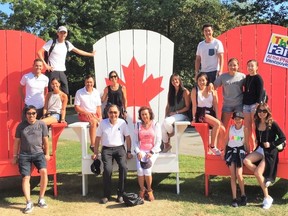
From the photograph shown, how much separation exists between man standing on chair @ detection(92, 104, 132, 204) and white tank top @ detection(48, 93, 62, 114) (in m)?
0.70

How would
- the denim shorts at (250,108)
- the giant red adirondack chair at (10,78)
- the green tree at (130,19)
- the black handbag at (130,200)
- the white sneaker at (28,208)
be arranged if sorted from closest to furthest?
1. the white sneaker at (28,208)
2. the black handbag at (130,200)
3. the denim shorts at (250,108)
4. the giant red adirondack chair at (10,78)
5. the green tree at (130,19)

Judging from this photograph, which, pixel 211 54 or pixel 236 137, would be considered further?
pixel 211 54

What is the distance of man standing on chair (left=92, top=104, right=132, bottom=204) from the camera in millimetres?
4449

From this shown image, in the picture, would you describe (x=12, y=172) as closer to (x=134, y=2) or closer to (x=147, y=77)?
(x=147, y=77)

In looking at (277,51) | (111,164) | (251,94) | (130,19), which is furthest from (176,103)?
(130,19)

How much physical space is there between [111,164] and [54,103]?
1133 millimetres

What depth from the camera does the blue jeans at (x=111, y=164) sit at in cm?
443

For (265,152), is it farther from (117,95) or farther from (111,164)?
(117,95)

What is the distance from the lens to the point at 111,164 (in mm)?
4500

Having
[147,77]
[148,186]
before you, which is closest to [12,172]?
[148,186]

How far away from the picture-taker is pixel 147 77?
5523 mm

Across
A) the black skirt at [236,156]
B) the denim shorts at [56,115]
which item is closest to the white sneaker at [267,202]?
the black skirt at [236,156]

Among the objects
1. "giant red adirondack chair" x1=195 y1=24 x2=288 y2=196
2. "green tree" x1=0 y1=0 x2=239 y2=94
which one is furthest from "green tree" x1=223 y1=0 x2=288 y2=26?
"giant red adirondack chair" x1=195 y1=24 x2=288 y2=196

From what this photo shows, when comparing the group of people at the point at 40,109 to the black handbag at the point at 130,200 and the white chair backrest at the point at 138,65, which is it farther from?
the black handbag at the point at 130,200
